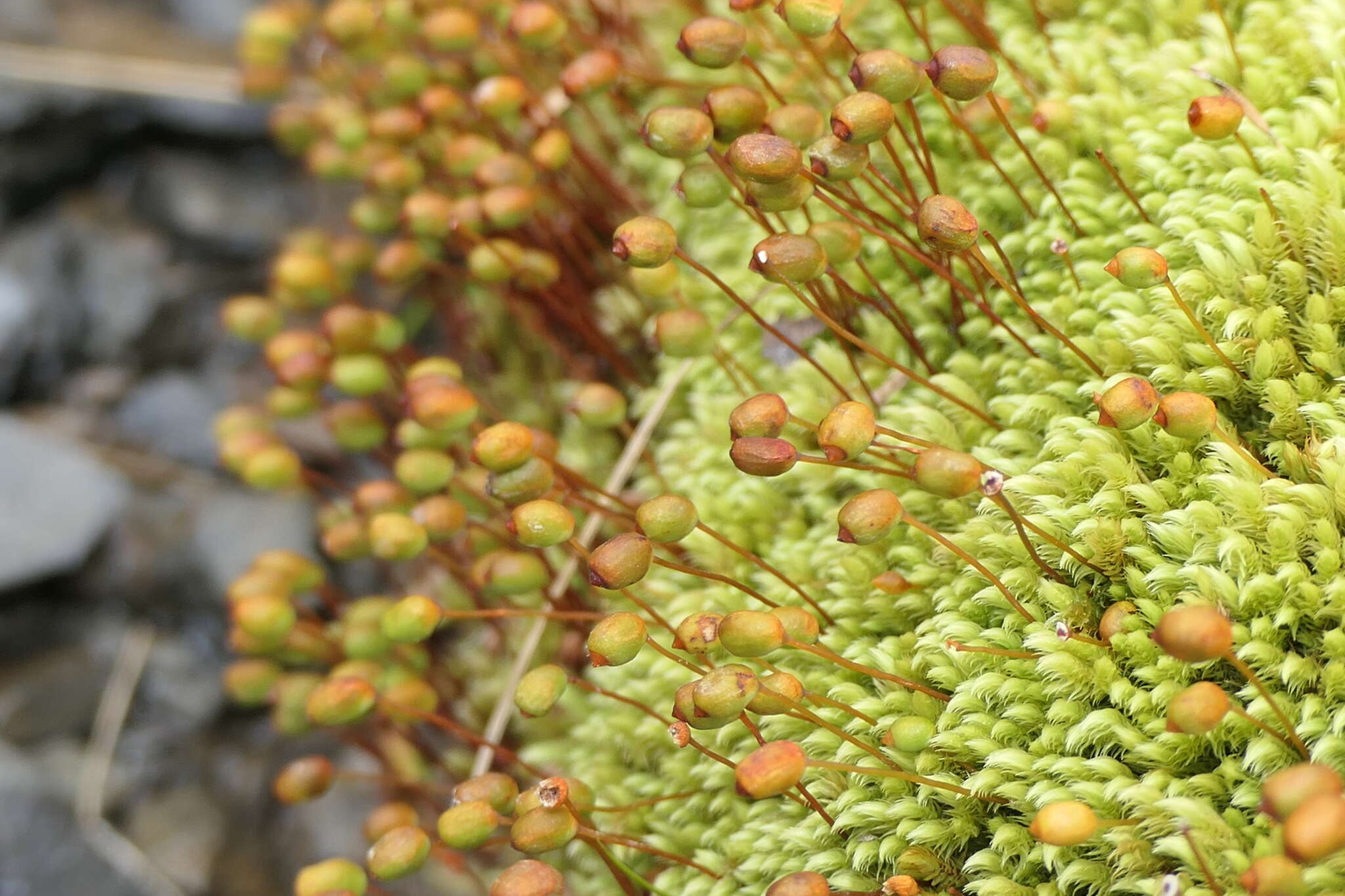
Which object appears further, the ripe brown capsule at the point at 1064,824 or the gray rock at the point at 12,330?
the gray rock at the point at 12,330

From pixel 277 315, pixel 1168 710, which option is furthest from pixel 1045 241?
pixel 277 315

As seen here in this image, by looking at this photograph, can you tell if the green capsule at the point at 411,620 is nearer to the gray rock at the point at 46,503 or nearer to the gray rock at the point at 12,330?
the gray rock at the point at 46,503

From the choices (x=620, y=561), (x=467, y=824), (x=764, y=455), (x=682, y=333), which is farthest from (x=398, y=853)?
(x=682, y=333)

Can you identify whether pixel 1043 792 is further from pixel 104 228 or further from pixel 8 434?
pixel 104 228

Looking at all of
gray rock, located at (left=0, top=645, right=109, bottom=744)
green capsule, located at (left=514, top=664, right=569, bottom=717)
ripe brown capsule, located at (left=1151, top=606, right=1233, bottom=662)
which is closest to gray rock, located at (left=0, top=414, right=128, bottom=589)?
gray rock, located at (left=0, top=645, right=109, bottom=744)

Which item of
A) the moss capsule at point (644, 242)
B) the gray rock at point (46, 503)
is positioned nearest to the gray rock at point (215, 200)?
the gray rock at point (46, 503)

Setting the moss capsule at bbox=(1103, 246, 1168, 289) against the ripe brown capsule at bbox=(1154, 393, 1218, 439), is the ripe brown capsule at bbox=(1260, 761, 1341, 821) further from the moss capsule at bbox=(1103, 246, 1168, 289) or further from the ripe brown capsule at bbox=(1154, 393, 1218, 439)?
the moss capsule at bbox=(1103, 246, 1168, 289)

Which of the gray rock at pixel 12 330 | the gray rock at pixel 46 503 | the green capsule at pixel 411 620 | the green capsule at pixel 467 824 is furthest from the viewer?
the gray rock at pixel 12 330
